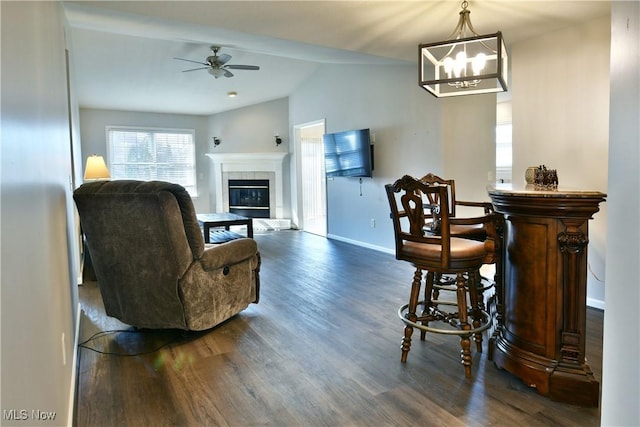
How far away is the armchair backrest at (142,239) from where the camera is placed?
258cm

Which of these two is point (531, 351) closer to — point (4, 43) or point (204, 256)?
point (204, 256)

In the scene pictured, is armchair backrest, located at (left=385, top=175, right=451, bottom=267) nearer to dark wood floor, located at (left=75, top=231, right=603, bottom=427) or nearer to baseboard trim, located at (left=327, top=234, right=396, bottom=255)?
dark wood floor, located at (left=75, top=231, right=603, bottom=427)

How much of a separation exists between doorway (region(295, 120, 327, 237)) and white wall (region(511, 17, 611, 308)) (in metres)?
4.68

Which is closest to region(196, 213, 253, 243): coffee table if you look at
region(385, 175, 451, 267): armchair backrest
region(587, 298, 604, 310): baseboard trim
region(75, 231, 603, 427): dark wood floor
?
region(75, 231, 603, 427): dark wood floor

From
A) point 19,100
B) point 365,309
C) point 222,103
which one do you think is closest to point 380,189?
point 365,309

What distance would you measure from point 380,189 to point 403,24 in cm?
286

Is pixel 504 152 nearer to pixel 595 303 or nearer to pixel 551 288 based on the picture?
pixel 595 303

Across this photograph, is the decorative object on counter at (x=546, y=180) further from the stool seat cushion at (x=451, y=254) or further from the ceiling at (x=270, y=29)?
the ceiling at (x=270, y=29)

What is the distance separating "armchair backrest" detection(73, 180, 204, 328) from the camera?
2.58m

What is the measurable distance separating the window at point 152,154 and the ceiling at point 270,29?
190cm

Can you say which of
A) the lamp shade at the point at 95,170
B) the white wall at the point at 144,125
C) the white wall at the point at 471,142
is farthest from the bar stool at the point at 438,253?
the white wall at the point at 144,125

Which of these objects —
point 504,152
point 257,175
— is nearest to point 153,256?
point 504,152

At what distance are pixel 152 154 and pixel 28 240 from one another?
853 centimetres

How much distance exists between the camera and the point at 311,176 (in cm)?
833
